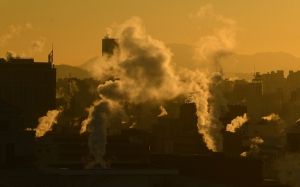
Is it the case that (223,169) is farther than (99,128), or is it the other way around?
(223,169)

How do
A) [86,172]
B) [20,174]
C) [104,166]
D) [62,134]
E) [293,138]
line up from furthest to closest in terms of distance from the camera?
[62,134] < [293,138] < [20,174] < [104,166] < [86,172]

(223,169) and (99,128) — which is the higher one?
(99,128)

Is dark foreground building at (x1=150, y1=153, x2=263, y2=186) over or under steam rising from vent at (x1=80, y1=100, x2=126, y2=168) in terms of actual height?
under

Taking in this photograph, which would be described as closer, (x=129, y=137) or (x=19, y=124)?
(x=19, y=124)

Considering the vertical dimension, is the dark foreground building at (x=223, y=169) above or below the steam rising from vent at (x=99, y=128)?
below

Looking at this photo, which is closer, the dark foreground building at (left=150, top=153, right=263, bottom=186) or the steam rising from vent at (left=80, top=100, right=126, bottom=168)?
the steam rising from vent at (left=80, top=100, right=126, bottom=168)

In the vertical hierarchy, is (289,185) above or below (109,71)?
below

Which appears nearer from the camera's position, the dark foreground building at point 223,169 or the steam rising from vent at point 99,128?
the steam rising from vent at point 99,128

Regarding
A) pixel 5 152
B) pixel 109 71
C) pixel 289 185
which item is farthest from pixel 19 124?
pixel 109 71

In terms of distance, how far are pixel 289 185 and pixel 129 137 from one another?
91.2 meters

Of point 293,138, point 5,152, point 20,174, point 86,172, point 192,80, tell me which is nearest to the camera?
point 86,172

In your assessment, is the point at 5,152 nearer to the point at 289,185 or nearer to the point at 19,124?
the point at 19,124

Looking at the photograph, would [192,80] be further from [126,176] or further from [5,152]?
[126,176]

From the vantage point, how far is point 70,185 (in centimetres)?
8956
